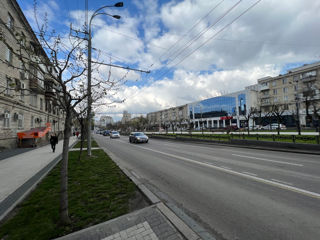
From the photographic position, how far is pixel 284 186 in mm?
4699

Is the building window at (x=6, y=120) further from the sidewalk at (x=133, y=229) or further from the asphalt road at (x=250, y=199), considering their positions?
the sidewalk at (x=133, y=229)

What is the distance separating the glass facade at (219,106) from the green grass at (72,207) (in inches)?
2563

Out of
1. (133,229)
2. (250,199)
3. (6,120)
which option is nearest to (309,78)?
(250,199)

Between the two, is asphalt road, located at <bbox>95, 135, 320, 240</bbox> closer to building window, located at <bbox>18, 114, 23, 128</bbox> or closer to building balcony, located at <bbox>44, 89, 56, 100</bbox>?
building balcony, located at <bbox>44, 89, 56, 100</bbox>

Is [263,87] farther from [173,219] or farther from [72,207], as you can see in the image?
[72,207]

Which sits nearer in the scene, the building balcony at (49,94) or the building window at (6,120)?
the building balcony at (49,94)

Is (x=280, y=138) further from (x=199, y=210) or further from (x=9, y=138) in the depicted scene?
(x=9, y=138)

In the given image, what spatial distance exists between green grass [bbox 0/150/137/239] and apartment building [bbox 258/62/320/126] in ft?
149

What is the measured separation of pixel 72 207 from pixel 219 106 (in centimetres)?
7524

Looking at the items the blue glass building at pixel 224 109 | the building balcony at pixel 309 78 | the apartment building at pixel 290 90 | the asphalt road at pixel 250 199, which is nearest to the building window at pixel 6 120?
the asphalt road at pixel 250 199

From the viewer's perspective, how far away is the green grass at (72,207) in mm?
2771

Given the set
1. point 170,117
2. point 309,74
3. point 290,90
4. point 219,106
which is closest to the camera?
point 309,74

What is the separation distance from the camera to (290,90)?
4866 centimetres

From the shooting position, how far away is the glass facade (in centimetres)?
6388
